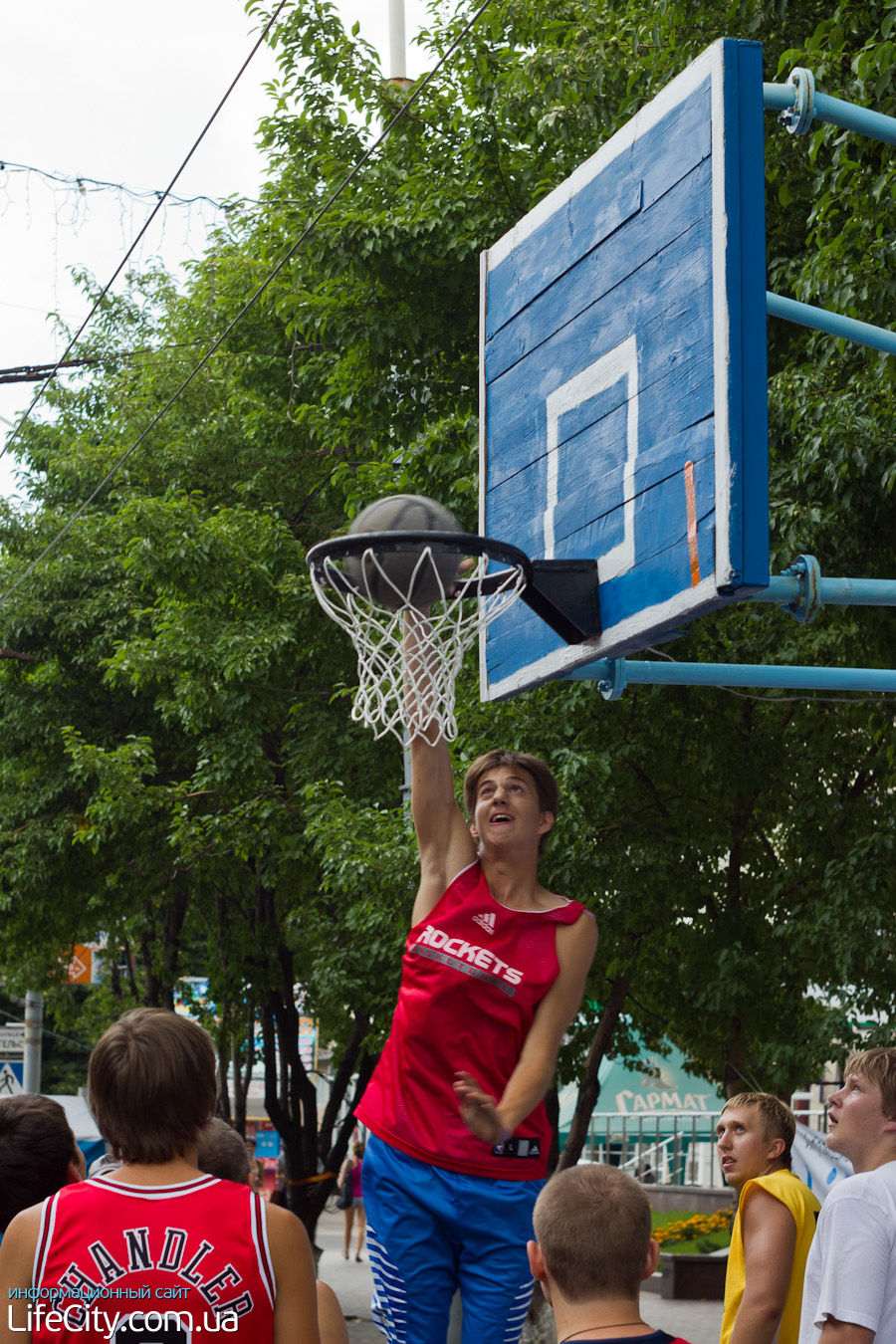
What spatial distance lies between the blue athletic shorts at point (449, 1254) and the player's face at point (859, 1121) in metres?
0.85

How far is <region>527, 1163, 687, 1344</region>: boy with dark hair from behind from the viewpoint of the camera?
2662 mm

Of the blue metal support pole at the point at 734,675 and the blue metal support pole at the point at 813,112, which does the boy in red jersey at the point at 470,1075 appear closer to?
the blue metal support pole at the point at 734,675

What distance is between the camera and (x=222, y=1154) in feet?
12.5

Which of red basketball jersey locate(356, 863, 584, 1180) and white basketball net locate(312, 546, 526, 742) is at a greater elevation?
white basketball net locate(312, 546, 526, 742)

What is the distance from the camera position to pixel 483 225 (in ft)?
32.2

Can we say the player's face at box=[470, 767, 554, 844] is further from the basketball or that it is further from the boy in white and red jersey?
the boy in white and red jersey

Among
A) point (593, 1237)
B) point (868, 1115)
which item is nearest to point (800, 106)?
point (868, 1115)

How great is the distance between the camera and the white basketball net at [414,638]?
169 inches

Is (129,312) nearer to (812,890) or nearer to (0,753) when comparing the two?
(0,753)

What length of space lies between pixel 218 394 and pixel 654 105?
40.0 ft

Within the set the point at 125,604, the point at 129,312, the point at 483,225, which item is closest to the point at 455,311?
the point at 483,225

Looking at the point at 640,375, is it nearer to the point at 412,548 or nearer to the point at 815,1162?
the point at 412,548

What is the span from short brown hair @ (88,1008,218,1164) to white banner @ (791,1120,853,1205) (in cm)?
Answer: 664

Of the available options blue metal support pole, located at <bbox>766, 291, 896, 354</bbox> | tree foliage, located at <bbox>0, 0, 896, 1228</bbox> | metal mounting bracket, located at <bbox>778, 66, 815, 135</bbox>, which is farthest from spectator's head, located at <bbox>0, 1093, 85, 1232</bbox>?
tree foliage, located at <bbox>0, 0, 896, 1228</bbox>
